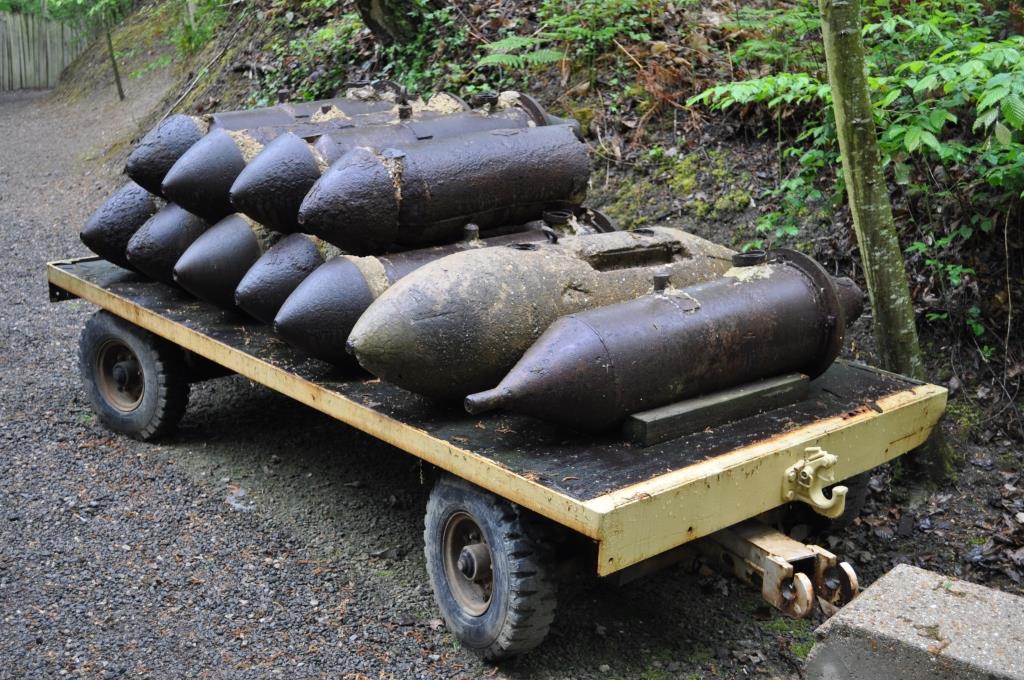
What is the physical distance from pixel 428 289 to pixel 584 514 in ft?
3.78

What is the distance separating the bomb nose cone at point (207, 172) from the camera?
523 cm

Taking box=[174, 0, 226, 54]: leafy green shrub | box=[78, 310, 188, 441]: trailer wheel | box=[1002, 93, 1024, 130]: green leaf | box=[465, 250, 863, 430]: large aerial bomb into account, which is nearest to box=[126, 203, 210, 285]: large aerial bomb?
box=[78, 310, 188, 441]: trailer wheel

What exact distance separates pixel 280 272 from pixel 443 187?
878 mm

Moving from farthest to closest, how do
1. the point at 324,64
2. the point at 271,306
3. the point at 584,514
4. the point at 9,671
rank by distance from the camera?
the point at 324,64 < the point at 271,306 < the point at 9,671 < the point at 584,514

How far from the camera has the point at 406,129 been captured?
5.24 metres

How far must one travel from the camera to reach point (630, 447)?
3.86m

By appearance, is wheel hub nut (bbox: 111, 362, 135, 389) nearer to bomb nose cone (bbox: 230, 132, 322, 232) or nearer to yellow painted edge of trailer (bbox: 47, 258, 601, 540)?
yellow painted edge of trailer (bbox: 47, 258, 601, 540)

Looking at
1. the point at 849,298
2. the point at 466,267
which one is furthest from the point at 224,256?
the point at 849,298

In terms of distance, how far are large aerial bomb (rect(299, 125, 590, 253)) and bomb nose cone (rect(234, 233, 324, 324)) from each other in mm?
307

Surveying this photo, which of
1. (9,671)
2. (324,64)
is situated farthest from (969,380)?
(324,64)

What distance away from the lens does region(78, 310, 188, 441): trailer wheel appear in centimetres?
592

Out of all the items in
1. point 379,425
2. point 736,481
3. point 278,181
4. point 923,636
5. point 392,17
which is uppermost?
point 392,17

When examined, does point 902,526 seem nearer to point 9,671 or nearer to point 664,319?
point 664,319

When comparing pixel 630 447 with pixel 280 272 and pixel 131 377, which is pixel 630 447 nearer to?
pixel 280 272
